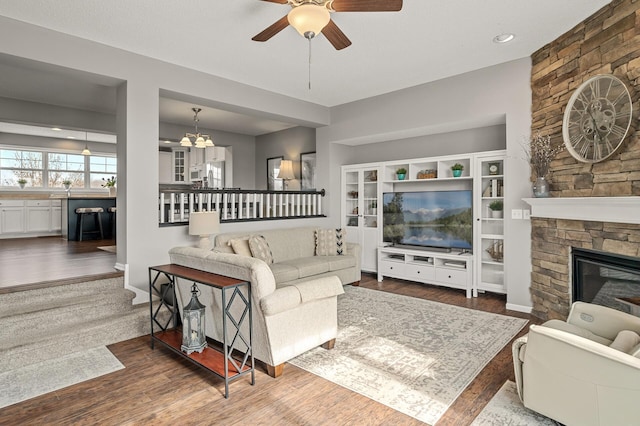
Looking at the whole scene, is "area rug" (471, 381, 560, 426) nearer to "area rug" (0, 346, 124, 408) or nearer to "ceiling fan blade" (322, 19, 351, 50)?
"area rug" (0, 346, 124, 408)

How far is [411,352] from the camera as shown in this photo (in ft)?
9.94

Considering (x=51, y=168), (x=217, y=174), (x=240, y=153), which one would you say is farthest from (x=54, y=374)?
(x=51, y=168)

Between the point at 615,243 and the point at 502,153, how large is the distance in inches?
72.9

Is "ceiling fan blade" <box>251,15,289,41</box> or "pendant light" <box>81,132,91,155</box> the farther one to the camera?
"pendant light" <box>81,132,91,155</box>

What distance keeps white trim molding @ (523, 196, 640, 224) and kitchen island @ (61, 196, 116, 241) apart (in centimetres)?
739

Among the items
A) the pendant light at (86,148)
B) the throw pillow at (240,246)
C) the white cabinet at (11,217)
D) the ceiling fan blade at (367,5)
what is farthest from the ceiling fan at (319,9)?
the white cabinet at (11,217)

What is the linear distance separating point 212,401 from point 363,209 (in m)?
4.28

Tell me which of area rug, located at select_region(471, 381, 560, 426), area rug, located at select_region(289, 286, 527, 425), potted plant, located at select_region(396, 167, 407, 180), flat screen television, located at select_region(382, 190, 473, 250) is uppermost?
potted plant, located at select_region(396, 167, 407, 180)

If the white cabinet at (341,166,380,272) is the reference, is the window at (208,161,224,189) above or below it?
above

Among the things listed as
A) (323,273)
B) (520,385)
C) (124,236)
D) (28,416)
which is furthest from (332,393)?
(124,236)

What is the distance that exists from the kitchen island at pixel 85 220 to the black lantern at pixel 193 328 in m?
5.55

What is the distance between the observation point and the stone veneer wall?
9.21 ft

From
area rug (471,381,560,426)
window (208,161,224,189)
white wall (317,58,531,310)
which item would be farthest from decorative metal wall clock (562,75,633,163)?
window (208,161,224,189)

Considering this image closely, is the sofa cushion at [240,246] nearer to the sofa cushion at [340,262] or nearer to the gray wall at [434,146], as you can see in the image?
the sofa cushion at [340,262]
